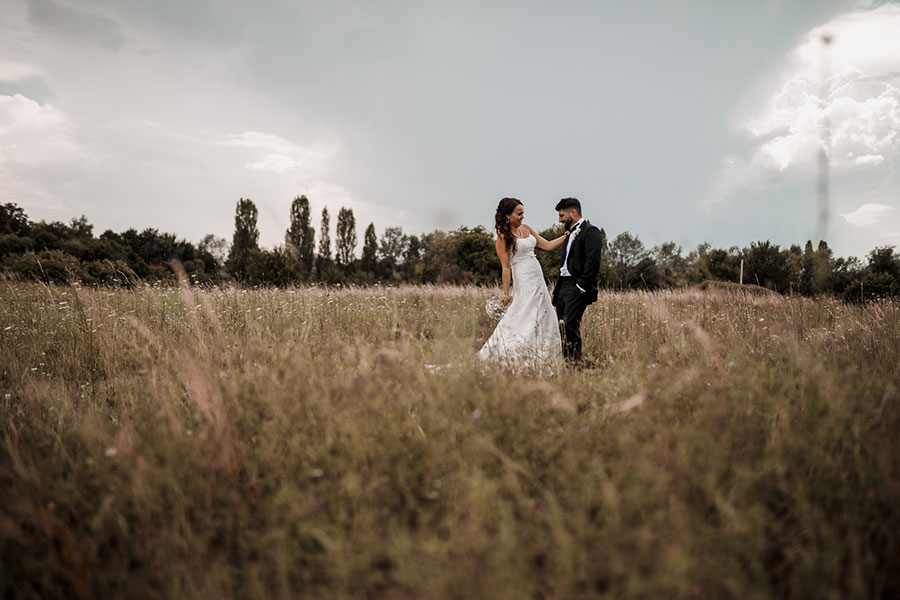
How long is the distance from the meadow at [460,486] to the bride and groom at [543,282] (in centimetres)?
232

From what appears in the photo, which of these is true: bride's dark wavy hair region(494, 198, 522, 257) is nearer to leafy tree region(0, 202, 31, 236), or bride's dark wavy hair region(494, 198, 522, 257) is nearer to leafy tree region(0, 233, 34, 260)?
leafy tree region(0, 233, 34, 260)

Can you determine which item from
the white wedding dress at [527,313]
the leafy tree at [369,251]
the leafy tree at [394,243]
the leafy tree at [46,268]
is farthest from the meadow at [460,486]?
the leafy tree at [394,243]

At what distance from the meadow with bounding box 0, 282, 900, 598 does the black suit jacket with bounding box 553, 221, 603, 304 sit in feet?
7.59

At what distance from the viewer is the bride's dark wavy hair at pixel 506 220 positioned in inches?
258

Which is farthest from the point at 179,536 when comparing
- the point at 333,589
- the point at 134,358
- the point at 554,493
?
the point at 134,358

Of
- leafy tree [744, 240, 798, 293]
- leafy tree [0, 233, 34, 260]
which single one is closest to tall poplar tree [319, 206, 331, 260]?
leafy tree [0, 233, 34, 260]

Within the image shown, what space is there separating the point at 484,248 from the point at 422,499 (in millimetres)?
54790

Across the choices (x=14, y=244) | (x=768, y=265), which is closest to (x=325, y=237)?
(x=14, y=244)

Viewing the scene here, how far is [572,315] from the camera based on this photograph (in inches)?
240

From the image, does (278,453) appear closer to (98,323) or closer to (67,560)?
(67,560)

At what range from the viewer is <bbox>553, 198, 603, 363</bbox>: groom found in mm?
5940

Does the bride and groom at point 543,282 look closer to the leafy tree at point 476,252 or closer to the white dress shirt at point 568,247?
the white dress shirt at point 568,247

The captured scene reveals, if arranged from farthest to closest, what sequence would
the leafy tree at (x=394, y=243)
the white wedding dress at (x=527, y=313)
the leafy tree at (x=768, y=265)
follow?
1. the leafy tree at (x=394, y=243)
2. the leafy tree at (x=768, y=265)
3. the white wedding dress at (x=527, y=313)

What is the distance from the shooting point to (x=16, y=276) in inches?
364
